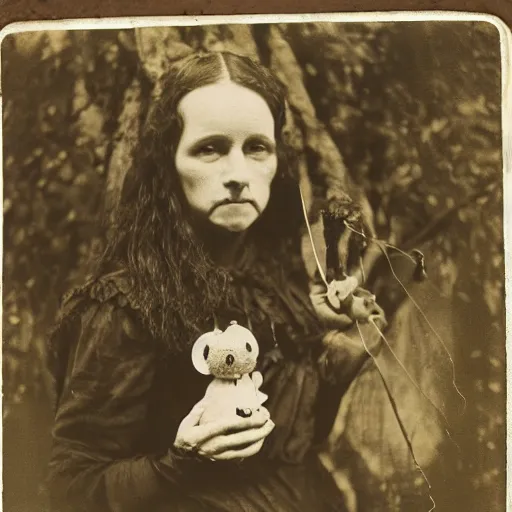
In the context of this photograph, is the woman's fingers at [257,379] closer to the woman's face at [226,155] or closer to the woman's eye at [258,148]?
the woman's face at [226,155]

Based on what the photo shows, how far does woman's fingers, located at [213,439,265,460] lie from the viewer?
93 cm

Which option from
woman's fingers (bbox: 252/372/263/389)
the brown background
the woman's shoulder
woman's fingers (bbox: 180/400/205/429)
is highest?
the brown background

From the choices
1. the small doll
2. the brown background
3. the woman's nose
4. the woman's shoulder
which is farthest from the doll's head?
the brown background

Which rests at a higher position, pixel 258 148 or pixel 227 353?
pixel 258 148

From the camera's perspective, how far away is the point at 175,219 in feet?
3.16

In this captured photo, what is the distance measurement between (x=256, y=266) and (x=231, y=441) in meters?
0.28

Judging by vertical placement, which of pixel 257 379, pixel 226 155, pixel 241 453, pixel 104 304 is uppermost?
pixel 226 155

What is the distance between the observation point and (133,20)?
0.99 metres

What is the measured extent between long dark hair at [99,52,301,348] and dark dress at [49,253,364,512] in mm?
28

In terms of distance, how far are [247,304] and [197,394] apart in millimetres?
162

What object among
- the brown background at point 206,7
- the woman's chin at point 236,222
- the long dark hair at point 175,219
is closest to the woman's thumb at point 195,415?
the long dark hair at point 175,219

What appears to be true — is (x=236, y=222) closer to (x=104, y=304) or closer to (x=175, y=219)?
(x=175, y=219)

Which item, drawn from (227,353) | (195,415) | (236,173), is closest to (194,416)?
(195,415)

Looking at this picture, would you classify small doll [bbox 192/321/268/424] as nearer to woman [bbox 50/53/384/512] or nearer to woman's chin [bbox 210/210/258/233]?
woman [bbox 50/53/384/512]
